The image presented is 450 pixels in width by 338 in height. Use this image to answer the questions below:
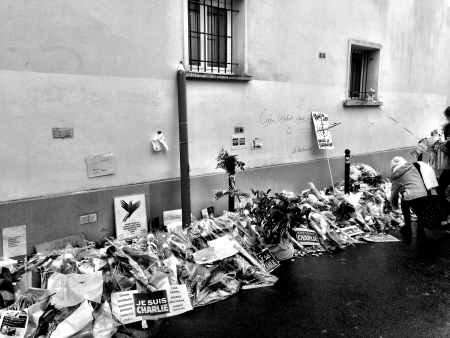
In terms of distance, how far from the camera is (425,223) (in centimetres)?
638

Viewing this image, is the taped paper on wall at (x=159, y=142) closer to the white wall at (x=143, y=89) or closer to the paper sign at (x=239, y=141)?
the white wall at (x=143, y=89)

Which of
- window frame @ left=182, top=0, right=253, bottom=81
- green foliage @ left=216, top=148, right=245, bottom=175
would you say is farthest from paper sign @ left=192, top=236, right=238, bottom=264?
window frame @ left=182, top=0, right=253, bottom=81

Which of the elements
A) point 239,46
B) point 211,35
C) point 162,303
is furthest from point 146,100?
point 162,303

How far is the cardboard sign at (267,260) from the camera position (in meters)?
5.05

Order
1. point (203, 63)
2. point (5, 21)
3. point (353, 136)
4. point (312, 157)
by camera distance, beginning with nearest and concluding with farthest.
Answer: point (5, 21) < point (203, 63) < point (312, 157) < point (353, 136)

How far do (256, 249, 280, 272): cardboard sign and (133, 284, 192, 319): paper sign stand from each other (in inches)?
53.2

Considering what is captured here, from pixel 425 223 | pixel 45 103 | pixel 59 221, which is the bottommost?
pixel 425 223

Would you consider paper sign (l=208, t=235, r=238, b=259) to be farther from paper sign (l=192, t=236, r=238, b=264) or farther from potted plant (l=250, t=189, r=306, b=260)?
potted plant (l=250, t=189, r=306, b=260)

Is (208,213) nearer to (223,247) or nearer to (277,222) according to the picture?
(277,222)

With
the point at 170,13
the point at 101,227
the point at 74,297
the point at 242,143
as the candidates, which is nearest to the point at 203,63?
the point at 170,13

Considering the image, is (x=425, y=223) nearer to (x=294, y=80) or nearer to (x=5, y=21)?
(x=294, y=80)

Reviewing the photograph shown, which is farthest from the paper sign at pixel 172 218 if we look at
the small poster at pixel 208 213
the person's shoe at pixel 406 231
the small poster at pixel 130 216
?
the person's shoe at pixel 406 231

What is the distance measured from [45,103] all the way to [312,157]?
228 inches

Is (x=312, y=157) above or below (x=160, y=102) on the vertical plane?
below
